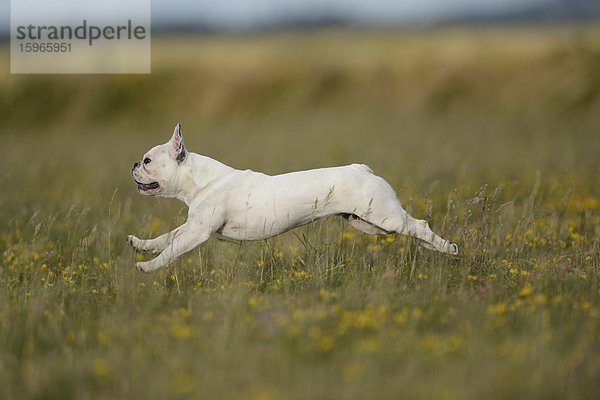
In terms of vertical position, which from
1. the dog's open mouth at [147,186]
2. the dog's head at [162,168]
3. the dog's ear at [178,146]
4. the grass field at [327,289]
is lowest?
the grass field at [327,289]

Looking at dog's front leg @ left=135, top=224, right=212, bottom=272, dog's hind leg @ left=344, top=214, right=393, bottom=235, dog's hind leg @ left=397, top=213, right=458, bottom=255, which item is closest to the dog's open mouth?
→ dog's front leg @ left=135, top=224, right=212, bottom=272

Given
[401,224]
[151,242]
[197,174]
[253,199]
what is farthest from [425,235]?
[151,242]

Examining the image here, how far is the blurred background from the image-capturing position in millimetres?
16109

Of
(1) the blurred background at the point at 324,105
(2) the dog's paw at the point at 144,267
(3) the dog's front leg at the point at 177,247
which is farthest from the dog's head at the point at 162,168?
(1) the blurred background at the point at 324,105

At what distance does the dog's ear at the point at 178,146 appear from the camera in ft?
22.2

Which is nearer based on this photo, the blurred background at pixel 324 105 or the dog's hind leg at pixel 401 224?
the dog's hind leg at pixel 401 224

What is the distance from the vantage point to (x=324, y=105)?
2619 centimetres

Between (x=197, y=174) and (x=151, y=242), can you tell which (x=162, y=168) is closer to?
(x=197, y=174)

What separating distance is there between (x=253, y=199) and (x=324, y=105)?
19.8m

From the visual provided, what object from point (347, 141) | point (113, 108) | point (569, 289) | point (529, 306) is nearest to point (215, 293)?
point (529, 306)

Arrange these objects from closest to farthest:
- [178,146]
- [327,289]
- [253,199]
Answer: [327,289]
[253,199]
[178,146]

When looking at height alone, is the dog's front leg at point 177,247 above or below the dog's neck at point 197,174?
below

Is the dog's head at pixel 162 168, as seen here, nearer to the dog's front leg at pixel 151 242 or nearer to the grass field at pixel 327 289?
the dog's front leg at pixel 151 242

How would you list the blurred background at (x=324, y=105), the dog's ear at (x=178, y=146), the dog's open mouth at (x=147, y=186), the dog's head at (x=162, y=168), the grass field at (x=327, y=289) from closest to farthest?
the grass field at (x=327, y=289)
the dog's ear at (x=178, y=146)
the dog's head at (x=162, y=168)
the dog's open mouth at (x=147, y=186)
the blurred background at (x=324, y=105)
